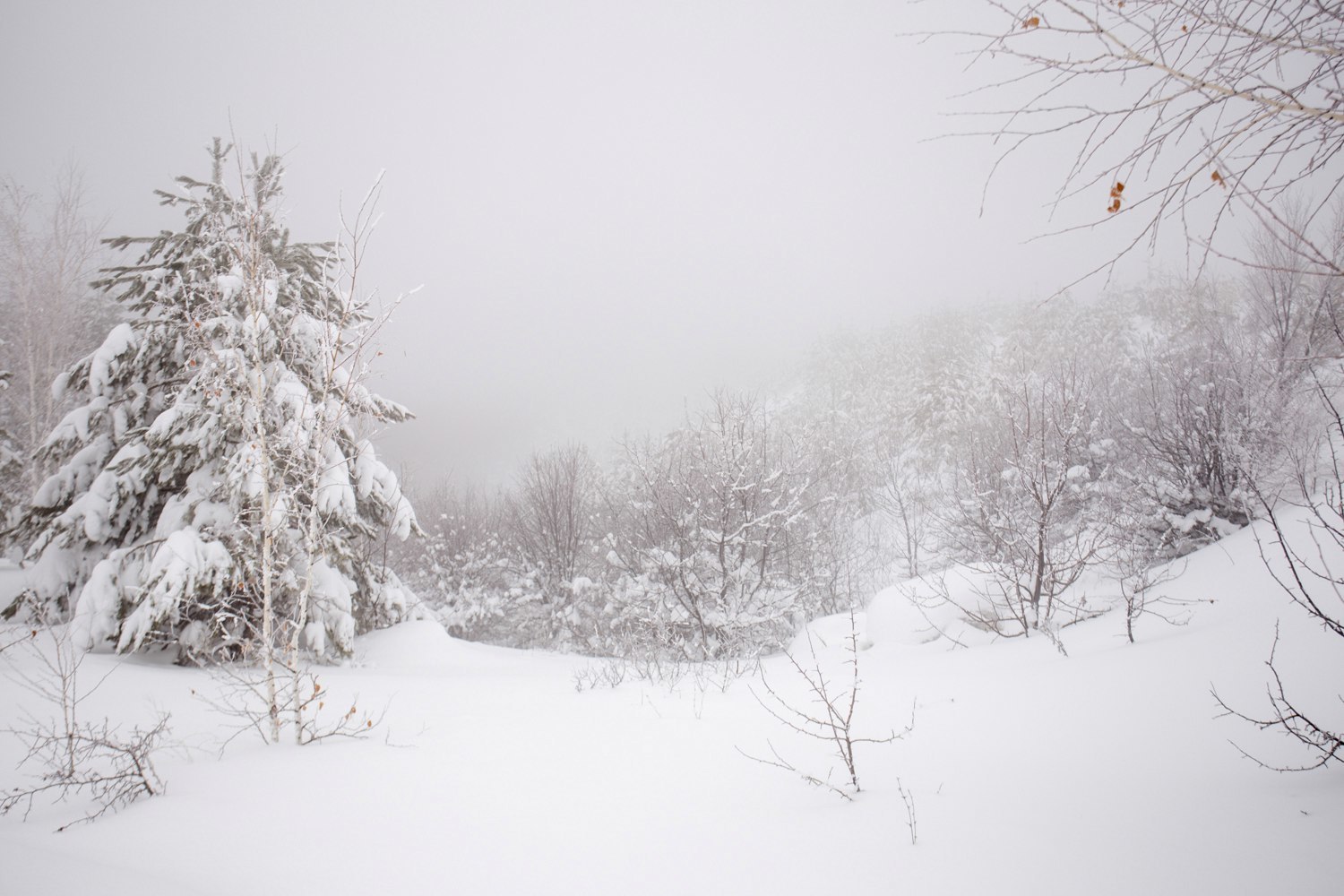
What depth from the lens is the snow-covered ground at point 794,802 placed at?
6.48 feet

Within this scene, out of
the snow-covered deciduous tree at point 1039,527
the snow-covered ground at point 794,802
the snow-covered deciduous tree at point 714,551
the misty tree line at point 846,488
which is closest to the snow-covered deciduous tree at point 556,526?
the misty tree line at point 846,488

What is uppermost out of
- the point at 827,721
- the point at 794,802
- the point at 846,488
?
the point at 846,488

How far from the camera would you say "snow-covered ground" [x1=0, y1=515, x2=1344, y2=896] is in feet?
6.48

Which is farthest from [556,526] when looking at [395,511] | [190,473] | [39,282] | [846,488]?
[846,488]

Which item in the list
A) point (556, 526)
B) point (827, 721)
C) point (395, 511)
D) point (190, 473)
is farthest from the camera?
point (556, 526)

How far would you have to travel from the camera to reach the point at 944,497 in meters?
20.2

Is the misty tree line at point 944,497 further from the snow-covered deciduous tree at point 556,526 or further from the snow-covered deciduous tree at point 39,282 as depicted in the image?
the snow-covered deciduous tree at point 39,282

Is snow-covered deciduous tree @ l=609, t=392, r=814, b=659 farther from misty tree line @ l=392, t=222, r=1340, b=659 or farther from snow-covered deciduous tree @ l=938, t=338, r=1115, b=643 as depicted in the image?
snow-covered deciduous tree @ l=938, t=338, r=1115, b=643

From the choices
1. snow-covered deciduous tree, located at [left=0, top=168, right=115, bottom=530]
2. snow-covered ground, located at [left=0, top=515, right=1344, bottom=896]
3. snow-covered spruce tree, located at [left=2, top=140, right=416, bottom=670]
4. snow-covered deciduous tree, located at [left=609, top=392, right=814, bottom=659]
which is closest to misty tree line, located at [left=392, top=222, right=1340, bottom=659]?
snow-covered deciduous tree, located at [left=609, top=392, right=814, bottom=659]

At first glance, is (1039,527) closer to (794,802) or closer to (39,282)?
(794,802)

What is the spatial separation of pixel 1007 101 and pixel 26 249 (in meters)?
19.5

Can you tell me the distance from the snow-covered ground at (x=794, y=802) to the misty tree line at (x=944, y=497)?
1.24 meters

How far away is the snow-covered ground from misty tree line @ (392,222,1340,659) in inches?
48.8

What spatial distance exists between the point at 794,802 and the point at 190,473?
914 centimetres
